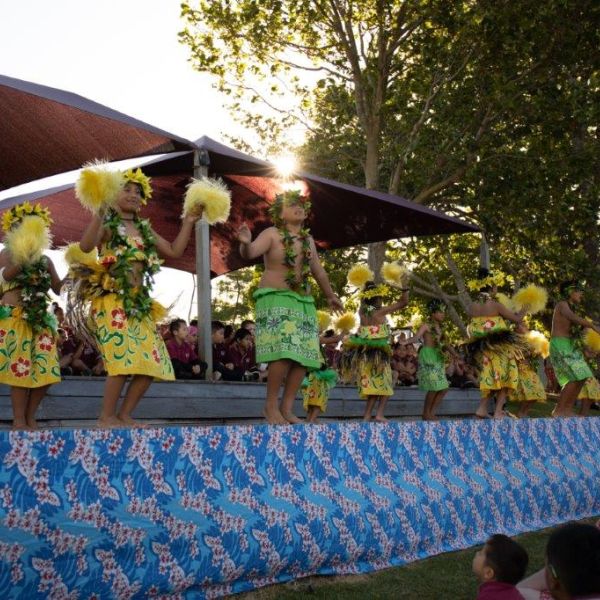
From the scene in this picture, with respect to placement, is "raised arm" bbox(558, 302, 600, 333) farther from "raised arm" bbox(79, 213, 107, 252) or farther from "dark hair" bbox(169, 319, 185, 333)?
"raised arm" bbox(79, 213, 107, 252)

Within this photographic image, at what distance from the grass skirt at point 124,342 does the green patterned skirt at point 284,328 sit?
2.54ft

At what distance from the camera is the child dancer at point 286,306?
203 inches

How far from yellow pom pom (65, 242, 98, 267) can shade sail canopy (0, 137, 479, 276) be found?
2.38 meters

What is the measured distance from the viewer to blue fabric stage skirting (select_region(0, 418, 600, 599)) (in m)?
3.09

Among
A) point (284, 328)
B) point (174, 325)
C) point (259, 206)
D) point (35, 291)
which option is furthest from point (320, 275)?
point (259, 206)

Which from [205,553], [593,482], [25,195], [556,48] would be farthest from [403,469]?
[556,48]

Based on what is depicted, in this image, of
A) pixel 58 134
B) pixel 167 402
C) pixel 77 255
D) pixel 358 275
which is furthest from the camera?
pixel 358 275

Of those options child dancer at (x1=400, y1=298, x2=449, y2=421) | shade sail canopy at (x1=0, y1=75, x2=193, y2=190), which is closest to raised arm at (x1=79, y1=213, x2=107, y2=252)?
shade sail canopy at (x1=0, y1=75, x2=193, y2=190)

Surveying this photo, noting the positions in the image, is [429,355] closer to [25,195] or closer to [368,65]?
[25,195]

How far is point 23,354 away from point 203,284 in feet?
6.38

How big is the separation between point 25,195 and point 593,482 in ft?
19.1

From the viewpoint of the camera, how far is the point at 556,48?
13.1m

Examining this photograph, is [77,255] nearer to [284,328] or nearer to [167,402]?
[284,328]

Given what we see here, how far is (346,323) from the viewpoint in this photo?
886cm
